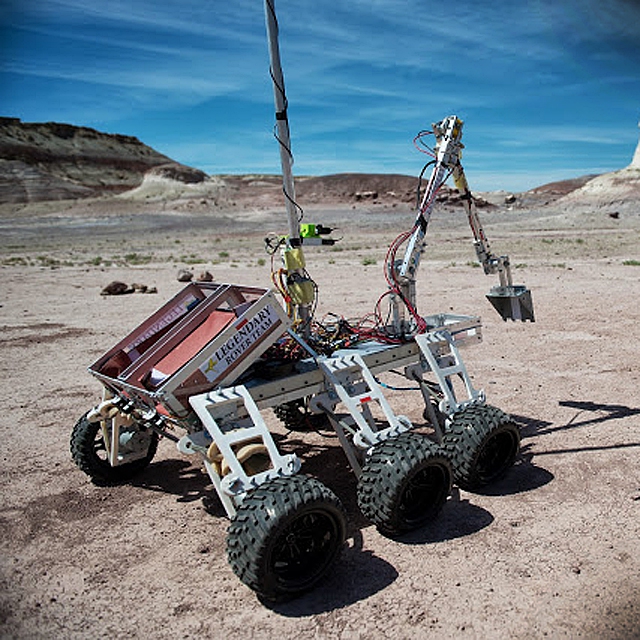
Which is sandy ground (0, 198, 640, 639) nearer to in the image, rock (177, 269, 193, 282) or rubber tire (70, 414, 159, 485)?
rubber tire (70, 414, 159, 485)

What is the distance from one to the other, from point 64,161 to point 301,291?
101 metres

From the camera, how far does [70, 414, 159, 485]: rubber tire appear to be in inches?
206

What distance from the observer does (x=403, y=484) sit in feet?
13.0

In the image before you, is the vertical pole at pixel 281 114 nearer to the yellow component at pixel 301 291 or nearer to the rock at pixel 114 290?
the yellow component at pixel 301 291

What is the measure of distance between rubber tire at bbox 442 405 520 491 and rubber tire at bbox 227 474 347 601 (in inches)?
51.5

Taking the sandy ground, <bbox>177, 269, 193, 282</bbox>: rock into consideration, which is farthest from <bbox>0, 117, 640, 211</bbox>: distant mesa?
the sandy ground

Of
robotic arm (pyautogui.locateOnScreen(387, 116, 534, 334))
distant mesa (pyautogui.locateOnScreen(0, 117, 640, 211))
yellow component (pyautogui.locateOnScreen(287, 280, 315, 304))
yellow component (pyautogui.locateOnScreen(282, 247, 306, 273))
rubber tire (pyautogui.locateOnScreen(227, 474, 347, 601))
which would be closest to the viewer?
rubber tire (pyautogui.locateOnScreen(227, 474, 347, 601))

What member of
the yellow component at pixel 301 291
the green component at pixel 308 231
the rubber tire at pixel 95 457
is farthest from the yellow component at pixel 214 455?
the green component at pixel 308 231

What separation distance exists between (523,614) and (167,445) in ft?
13.0

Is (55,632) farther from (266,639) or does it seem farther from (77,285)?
(77,285)

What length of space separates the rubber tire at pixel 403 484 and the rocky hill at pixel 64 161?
85.4 m

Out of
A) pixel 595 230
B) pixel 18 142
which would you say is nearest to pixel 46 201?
pixel 18 142

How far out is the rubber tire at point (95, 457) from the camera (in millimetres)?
5238

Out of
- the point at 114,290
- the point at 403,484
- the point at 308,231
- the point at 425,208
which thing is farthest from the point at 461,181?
the point at 114,290
